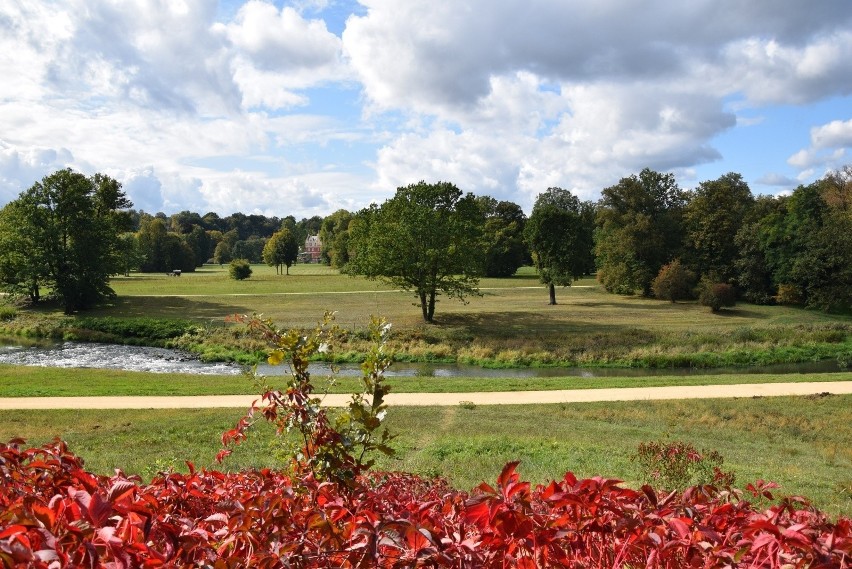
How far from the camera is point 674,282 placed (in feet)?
166

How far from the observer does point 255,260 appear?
134375mm

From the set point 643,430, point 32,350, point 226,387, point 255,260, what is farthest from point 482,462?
point 255,260

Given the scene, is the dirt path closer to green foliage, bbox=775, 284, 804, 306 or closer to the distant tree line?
the distant tree line

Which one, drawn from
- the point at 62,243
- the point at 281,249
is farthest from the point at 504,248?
the point at 62,243

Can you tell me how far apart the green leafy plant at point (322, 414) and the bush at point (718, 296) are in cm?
4539

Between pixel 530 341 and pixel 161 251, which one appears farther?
pixel 161 251

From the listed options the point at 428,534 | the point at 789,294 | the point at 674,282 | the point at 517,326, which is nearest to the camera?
the point at 428,534

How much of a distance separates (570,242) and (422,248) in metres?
14.2

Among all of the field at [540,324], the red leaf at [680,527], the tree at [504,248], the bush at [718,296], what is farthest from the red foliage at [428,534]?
the tree at [504,248]

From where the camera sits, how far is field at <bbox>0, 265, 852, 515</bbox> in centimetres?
1020

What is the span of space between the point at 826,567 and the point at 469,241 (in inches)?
1434

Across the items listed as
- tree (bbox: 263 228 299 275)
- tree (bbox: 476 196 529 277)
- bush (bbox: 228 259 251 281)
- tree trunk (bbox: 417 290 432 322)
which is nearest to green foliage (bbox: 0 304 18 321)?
tree trunk (bbox: 417 290 432 322)

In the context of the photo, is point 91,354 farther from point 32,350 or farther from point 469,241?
point 469,241

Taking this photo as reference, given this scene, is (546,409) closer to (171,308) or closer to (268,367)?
(268,367)
